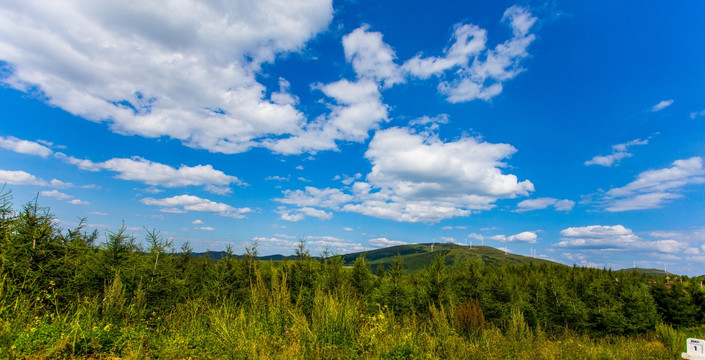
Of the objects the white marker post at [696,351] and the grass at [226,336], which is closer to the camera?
the grass at [226,336]

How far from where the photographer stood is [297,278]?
973 inches

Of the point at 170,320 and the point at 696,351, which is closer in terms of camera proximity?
the point at 696,351

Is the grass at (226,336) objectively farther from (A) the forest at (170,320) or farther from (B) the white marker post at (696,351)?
(B) the white marker post at (696,351)

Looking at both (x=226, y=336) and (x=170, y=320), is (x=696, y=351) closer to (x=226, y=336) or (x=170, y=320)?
(x=226, y=336)

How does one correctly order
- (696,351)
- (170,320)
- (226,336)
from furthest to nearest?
1. (170,320)
2. (696,351)
3. (226,336)

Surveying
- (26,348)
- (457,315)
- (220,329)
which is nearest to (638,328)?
(457,315)

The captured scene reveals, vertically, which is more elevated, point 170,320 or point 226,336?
point 226,336

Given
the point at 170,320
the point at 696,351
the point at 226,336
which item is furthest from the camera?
the point at 170,320

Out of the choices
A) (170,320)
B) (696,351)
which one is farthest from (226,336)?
(696,351)

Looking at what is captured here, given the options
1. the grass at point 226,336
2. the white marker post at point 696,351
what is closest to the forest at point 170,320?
the grass at point 226,336

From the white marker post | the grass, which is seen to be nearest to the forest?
the grass

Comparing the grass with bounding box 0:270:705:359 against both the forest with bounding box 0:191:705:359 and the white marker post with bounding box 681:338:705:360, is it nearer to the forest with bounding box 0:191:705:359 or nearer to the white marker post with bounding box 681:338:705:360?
the forest with bounding box 0:191:705:359

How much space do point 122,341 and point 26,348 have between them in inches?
48.8

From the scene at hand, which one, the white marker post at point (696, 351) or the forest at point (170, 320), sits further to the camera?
the white marker post at point (696, 351)
